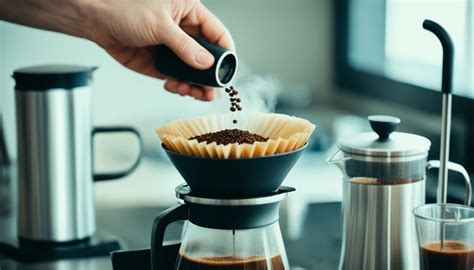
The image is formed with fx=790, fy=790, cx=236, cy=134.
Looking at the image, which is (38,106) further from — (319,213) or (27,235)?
(319,213)

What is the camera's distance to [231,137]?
0.97 m

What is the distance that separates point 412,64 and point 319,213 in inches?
51.5

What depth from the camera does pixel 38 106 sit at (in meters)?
1.41

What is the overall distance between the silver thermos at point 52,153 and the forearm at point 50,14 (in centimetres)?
15

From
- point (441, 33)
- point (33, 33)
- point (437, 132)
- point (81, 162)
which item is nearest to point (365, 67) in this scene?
point (437, 132)

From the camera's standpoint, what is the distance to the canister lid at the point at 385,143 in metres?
1.00

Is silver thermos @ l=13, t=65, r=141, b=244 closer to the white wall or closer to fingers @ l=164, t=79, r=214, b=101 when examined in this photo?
fingers @ l=164, t=79, r=214, b=101

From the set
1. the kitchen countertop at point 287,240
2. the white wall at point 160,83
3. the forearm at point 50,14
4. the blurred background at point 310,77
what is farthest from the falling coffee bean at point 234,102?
the white wall at point 160,83

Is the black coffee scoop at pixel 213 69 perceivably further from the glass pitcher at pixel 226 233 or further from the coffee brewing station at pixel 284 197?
the glass pitcher at pixel 226 233

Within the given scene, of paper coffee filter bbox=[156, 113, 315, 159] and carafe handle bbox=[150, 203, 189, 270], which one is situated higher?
paper coffee filter bbox=[156, 113, 315, 159]

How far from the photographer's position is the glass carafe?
3.18 ft

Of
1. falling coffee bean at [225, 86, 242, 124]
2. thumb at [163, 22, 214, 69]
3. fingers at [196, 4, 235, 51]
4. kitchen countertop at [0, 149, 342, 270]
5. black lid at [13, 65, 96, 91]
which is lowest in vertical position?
kitchen countertop at [0, 149, 342, 270]

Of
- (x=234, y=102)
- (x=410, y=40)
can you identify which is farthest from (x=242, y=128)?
(x=410, y=40)

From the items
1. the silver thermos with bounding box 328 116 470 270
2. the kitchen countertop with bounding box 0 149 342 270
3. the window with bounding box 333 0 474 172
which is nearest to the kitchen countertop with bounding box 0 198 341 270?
the kitchen countertop with bounding box 0 149 342 270
